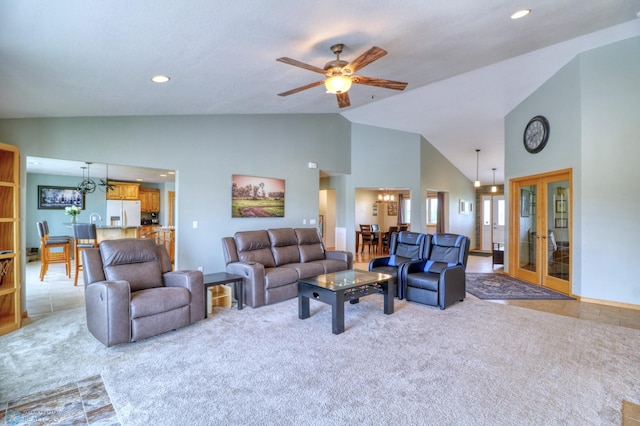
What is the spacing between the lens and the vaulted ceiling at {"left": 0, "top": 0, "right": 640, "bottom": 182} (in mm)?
2182

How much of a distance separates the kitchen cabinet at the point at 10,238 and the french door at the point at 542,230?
7284mm

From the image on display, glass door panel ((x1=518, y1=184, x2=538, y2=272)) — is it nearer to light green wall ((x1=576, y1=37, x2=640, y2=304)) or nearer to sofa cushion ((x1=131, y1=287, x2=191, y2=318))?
light green wall ((x1=576, y1=37, x2=640, y2=304))

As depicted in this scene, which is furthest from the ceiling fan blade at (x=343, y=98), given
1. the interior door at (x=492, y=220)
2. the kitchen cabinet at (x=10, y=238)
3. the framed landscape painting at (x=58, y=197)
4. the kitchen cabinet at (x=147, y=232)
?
the interior door at (x=492, y=220)

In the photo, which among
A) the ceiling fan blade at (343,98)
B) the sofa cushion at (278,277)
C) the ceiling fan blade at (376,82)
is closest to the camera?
the ceiling fan blade at (376,82)

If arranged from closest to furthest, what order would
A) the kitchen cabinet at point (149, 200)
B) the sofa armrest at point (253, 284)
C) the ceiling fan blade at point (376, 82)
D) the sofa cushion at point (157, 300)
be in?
the sofa cushion at point (157, 300) → the ceiling fan blade at point (376, 82) → the sofa armrest at point (253, 284) → the kitchen cabinet at point (149, 200)

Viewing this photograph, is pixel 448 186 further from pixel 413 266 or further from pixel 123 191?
pixel 123 191

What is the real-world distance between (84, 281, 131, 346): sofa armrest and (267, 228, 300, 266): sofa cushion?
7.58 feet

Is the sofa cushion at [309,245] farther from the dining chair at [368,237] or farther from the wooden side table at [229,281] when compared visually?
the dining chair at [368,237]

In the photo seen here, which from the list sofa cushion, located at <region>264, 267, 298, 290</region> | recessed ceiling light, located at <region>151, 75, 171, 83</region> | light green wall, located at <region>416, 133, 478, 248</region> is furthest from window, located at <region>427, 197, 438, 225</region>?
recessed ceiling light, located at <region>151, 75, 171, 83</region>

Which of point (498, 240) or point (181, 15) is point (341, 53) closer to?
point (181, 15)

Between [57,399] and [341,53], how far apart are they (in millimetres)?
3815

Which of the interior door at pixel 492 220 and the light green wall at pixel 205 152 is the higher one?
the light green wall at pixel 205 152

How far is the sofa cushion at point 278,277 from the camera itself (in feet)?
14.1

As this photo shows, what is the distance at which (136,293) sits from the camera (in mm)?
3266
